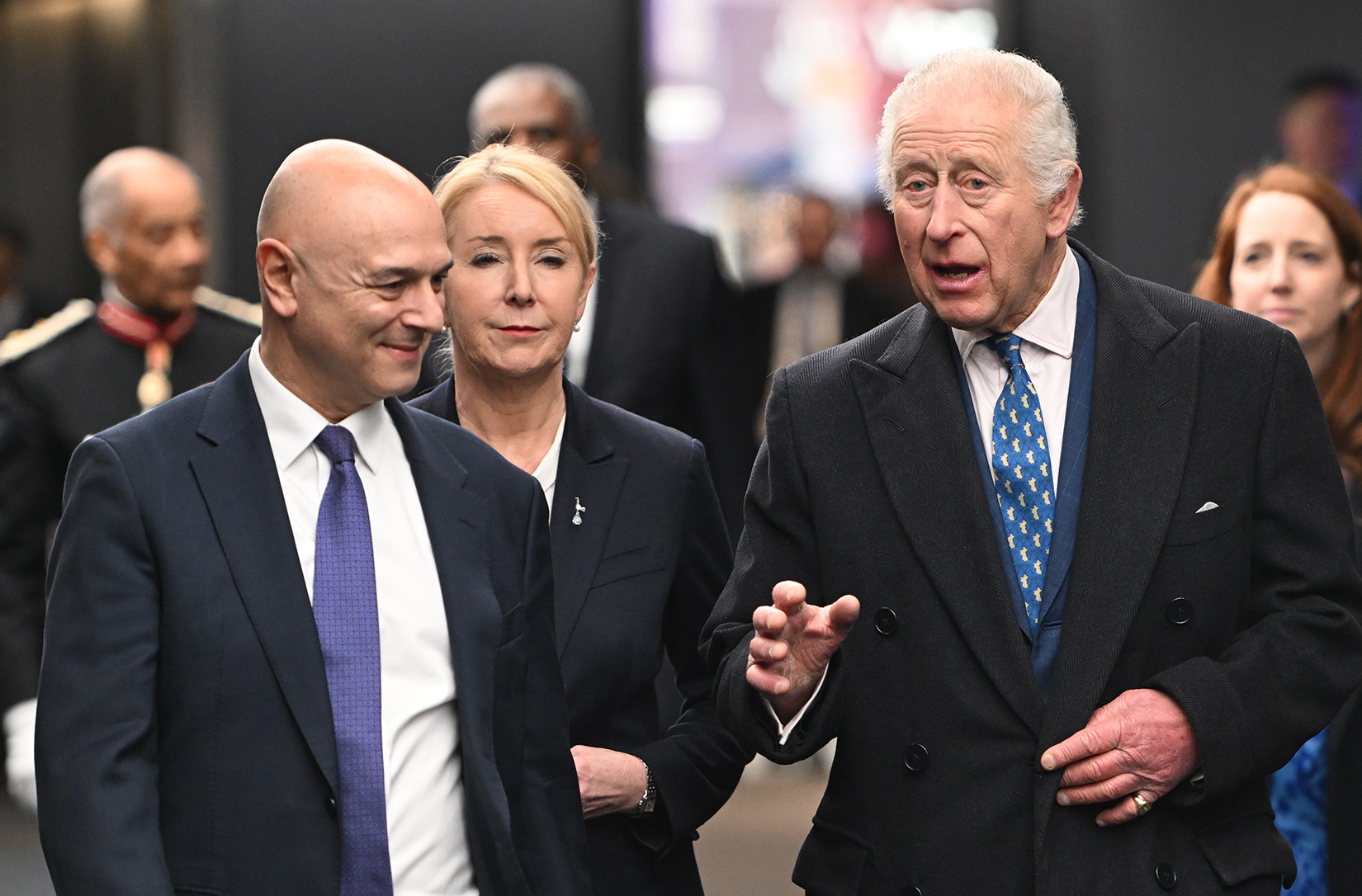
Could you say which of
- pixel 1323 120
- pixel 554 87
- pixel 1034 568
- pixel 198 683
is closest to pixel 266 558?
pixel 198 683

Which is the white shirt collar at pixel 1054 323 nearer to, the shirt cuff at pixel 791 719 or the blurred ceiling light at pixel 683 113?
the shirt cuff at pixel 791 719

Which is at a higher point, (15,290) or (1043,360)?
(1043,360)

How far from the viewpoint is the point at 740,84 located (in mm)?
9375

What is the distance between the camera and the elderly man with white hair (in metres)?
2.62

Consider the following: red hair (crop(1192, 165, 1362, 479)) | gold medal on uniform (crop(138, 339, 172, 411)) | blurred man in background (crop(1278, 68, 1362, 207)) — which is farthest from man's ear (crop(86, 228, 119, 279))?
blurred man in background (crop(1278, 68, 1362, 207))

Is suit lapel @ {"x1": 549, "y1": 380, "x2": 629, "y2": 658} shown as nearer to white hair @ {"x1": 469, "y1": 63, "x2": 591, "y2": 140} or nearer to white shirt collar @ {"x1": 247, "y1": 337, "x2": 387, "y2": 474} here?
white shirt collar @ {"x1": 247, "y1": 337, "x2": 387, "y2": 474}

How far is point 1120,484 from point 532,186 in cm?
115

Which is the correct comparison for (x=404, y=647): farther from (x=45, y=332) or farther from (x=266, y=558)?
(x=45, y=332)

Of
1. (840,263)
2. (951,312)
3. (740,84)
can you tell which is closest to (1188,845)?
(951,312)

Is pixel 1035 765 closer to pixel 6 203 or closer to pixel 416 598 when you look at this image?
pixel 416 598

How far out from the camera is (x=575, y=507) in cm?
316

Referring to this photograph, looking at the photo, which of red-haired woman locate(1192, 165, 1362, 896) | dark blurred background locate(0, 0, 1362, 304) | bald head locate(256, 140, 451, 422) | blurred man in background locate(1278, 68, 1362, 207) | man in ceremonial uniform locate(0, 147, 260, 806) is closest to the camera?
bald head locate(256, 140, 451, 422)

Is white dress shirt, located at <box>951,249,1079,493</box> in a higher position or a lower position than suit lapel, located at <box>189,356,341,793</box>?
higher

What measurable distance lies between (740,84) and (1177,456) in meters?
6.95
